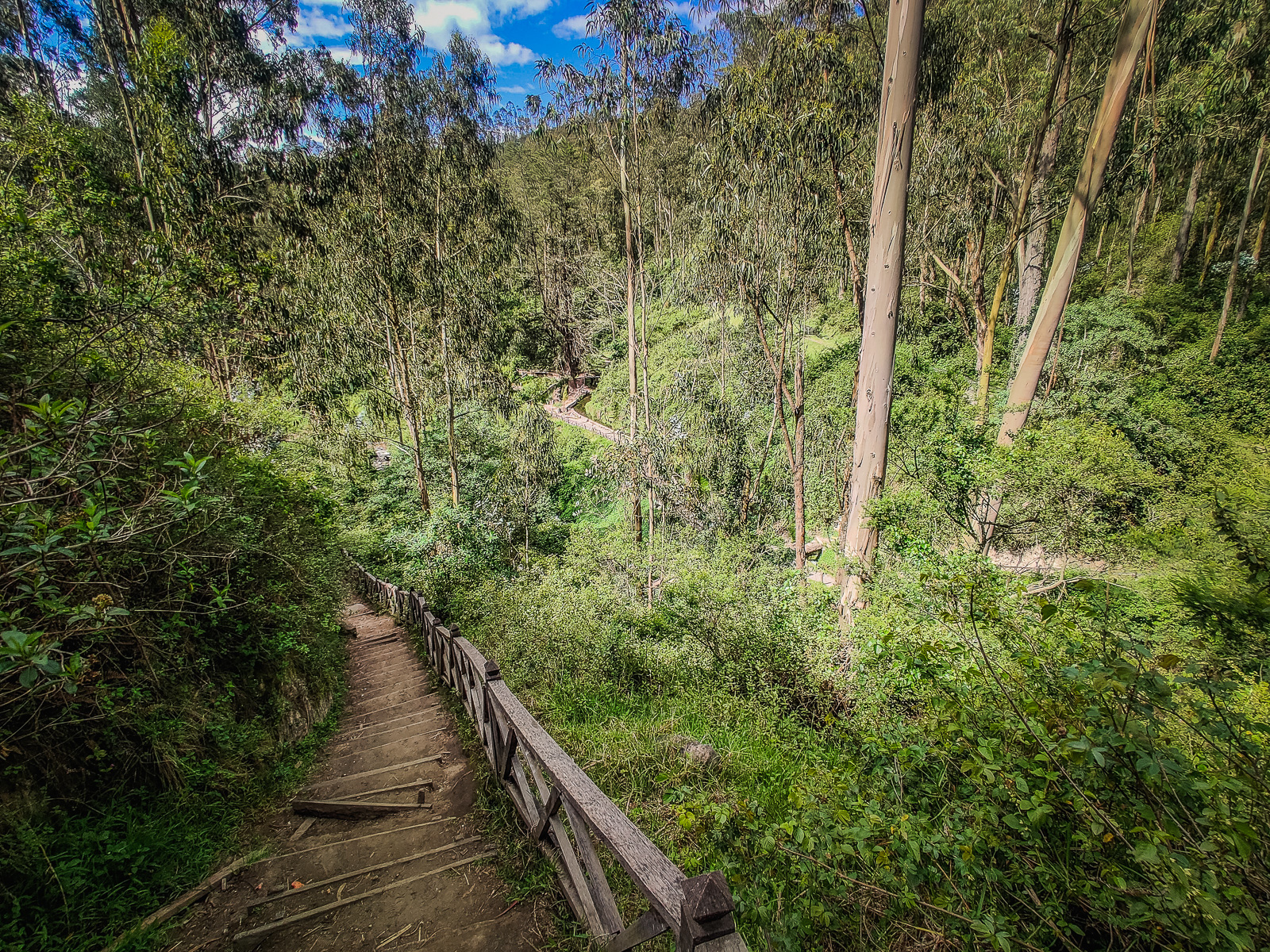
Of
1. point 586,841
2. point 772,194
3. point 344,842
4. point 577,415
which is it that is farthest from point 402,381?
point 586,841

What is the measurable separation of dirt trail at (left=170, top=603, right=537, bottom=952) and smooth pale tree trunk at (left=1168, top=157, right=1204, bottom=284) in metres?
26.0

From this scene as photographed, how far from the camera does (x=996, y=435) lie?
7.55 m

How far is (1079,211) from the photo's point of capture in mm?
6332

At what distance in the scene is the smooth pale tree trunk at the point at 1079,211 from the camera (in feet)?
19.2

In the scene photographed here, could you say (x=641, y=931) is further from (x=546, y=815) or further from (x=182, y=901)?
(x=182, y=901)

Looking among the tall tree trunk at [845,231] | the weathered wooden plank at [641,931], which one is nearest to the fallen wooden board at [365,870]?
the weathered wooden plank at [641,931]

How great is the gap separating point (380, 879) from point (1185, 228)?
27562mm

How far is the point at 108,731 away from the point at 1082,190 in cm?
1106

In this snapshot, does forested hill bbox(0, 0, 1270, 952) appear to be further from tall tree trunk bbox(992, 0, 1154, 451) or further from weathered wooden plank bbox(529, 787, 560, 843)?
weathered wooden plank bbox(529, 787, 560, 843)

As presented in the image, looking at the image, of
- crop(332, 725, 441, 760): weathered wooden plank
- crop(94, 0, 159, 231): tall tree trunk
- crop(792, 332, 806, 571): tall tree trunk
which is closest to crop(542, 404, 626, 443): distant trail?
crop(792, 332, 806, 571): tall tree trunk

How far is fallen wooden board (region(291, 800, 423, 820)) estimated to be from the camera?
355 centimetres

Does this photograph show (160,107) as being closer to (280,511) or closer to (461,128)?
(461,128)

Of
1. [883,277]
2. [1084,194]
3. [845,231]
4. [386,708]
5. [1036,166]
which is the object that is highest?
[1036,166]

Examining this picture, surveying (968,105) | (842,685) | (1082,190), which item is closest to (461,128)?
(968,105)
